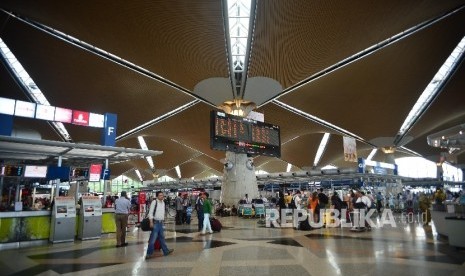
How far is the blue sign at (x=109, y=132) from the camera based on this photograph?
12.9m

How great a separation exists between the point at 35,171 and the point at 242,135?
8443 millimetres

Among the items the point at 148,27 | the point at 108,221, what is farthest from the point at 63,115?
the point at 148,27

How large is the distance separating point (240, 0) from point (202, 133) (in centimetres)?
2141

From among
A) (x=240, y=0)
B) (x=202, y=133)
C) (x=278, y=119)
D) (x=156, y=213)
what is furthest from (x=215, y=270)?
(x=202, y=133)

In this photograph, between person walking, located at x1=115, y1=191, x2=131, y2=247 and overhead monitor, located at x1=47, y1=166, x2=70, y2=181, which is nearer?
person walking, located at x1=115, y1=191, x2=131, y2=247

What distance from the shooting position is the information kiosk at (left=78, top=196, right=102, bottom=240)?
11.1 metres

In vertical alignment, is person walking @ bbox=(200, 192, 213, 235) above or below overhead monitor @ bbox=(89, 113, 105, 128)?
below

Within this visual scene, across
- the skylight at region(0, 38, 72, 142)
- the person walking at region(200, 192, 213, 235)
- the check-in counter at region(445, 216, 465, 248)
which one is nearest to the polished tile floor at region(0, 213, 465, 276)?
the check-in counter at region(445, 216, 465, 248)

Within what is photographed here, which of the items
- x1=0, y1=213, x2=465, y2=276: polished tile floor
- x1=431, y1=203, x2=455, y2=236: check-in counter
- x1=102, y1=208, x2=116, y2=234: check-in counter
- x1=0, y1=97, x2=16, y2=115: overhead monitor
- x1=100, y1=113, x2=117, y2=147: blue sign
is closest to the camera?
x1=0, y1=213, x2=465, y2=276: polished tile floor

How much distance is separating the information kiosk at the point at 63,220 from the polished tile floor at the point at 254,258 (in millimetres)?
451

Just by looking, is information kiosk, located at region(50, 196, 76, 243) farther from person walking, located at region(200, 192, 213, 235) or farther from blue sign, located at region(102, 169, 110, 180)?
person walking, located at region(200, 192, 213, 235)

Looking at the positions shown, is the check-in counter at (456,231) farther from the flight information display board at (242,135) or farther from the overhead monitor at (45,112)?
the overhead monitor at (45,112)

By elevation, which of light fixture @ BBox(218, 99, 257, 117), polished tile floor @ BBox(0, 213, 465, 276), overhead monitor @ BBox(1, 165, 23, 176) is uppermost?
light fixture @ BBox(218, 99, 257, 117)

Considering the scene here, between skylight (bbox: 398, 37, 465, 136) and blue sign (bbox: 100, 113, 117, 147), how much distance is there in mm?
20231
